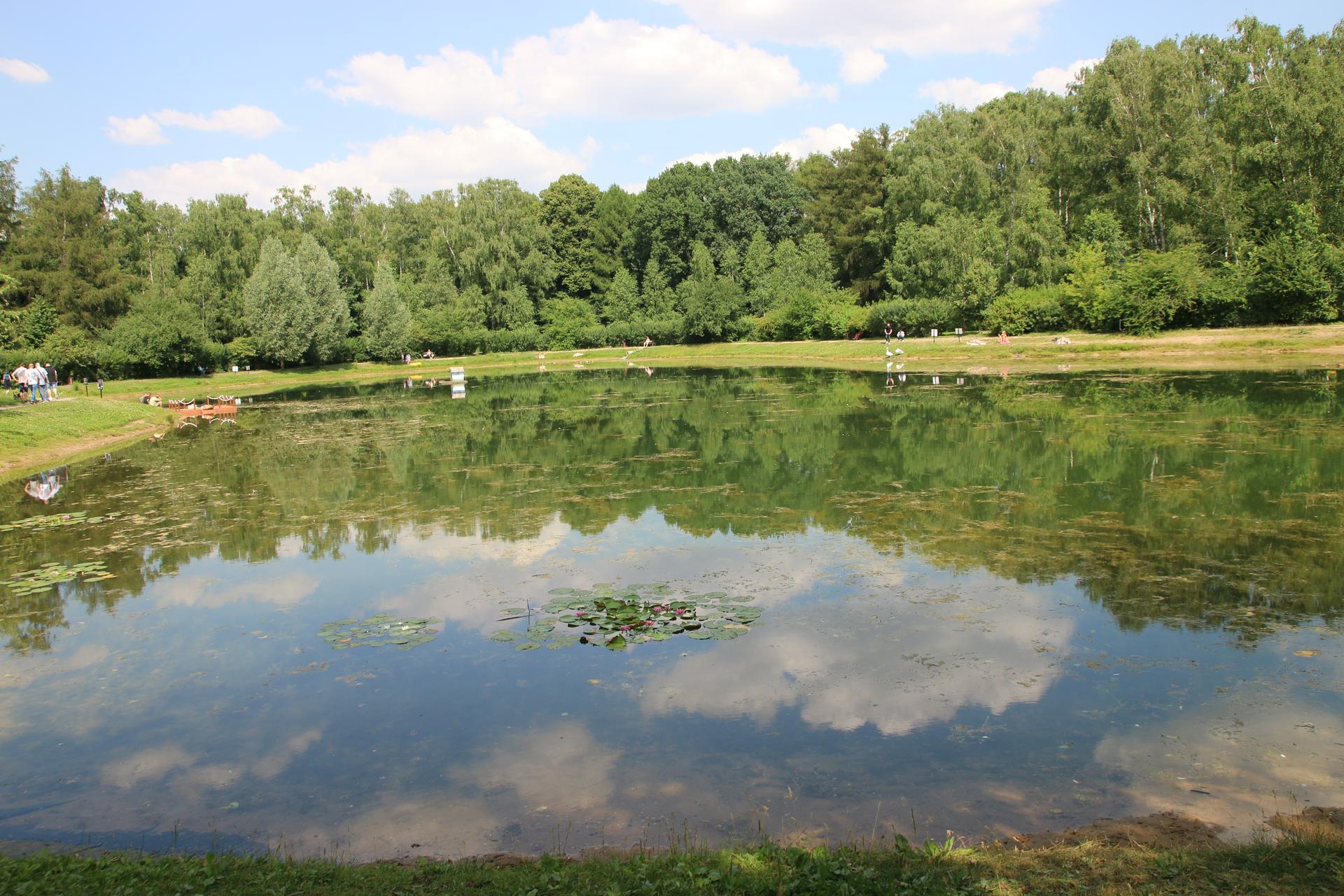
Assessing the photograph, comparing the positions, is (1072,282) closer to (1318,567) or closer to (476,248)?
(1318,567)

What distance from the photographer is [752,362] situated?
6450cm

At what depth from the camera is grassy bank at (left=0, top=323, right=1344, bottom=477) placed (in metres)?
30.0

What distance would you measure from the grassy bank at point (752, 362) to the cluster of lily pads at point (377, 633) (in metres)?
19.5

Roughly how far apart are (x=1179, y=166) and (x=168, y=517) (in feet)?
179

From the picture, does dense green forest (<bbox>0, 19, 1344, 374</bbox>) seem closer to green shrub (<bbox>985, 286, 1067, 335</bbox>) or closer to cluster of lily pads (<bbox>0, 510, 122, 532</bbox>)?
green shrub (<bbox>985, 286, 1067, 335</bbox>)

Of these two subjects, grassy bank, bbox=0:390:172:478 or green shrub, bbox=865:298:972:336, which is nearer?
grassy bank, bbox=0:390:172:478

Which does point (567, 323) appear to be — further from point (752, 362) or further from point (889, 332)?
point (889, 332)

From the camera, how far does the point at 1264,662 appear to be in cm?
855

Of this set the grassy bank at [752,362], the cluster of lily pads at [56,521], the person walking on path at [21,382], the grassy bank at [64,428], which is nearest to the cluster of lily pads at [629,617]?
the cluster of lily pads at [56,521]

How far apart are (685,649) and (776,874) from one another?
484 centimetres

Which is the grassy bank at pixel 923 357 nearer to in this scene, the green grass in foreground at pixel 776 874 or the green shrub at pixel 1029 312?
the green shrub at pixel 1029 312

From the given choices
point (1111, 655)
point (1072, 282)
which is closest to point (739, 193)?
point (1072, 282)

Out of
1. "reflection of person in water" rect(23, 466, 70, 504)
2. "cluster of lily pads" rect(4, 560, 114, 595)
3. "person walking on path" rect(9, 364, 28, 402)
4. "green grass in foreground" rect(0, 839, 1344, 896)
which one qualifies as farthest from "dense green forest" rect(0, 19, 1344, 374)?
"green grass in foreground" rect(0, 839, 1344, 896)

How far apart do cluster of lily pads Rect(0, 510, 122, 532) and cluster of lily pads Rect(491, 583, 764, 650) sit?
455 inches
